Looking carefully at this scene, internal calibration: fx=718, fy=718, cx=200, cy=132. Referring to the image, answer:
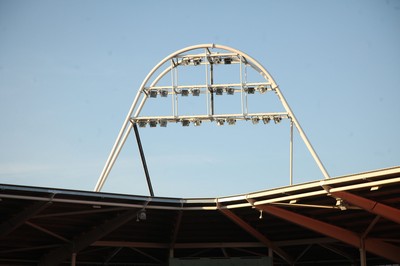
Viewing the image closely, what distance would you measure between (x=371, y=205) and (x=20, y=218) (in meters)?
17.5

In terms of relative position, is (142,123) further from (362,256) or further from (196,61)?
(362,256)

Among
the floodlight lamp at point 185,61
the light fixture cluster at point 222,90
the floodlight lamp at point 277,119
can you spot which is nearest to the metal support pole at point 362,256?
the floodlight lamp at point 277,119

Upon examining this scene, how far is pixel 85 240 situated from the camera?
42.1 meters

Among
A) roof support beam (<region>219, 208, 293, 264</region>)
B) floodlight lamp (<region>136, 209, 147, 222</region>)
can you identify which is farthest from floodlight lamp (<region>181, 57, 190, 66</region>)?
floodlight lamp (<region>136, 209, 147, 222</region>)

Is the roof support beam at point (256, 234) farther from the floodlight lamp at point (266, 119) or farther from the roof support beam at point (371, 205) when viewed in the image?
the roof support beam at point (371, 205)

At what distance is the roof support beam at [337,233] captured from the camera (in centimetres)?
3709

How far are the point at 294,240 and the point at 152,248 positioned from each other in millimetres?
9405

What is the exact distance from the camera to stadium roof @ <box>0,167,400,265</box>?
1304 inches

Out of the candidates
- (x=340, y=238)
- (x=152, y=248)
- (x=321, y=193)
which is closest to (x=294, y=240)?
(x=340, y=238)

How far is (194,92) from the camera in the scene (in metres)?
46.2

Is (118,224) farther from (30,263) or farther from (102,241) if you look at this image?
(30,263)

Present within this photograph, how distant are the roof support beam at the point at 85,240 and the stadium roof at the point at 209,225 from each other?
6 centimetres

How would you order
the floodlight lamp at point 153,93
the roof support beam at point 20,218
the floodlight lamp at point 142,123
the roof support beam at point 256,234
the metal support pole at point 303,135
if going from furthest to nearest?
the floodlight lamp at point 153,93 → the floodlight lamp at point 142,123 → the metal support pole at point 303,135 → the roof support beam at point 256,234 → the roof support beam at point 20,218

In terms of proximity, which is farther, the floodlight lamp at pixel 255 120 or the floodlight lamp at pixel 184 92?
the floodlight lamp at pixel 184 92
